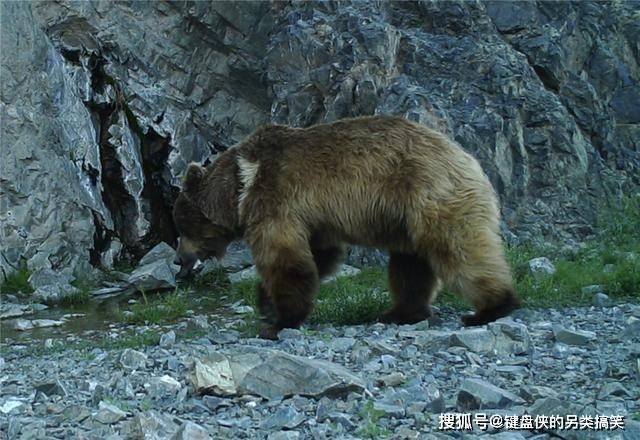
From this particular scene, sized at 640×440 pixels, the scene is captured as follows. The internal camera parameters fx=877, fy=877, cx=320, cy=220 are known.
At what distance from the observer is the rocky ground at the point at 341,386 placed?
3797 millimetres

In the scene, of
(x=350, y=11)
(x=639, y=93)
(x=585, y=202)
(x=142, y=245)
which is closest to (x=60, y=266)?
(x=142, y=245)

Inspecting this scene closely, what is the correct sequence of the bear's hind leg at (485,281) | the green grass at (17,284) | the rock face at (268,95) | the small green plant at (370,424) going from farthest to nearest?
1. the rock face at (268,95)
2. the green grass at (17,284)
3. the bear's hind leg at (485,281)
4. the small green plant at (370,424)

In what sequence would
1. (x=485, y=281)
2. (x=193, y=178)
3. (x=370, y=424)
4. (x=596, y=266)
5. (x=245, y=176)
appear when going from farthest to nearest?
(x=596, y=266) < (x=193, y=178) < (x=245, y=176) < (x=485, y=281) < (x=370, y=424)

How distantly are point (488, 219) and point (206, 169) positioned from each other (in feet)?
8.32

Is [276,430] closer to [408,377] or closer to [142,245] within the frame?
[408,377]

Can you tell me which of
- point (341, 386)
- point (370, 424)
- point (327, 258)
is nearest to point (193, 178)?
point (327, 258)

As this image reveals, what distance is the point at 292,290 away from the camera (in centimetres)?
655

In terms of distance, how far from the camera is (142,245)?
11703mm

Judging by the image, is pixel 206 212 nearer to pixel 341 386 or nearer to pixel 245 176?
pixel 245 176

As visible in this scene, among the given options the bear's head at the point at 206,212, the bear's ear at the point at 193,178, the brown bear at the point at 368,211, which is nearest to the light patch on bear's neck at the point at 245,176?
the brown bear at the point at 368,211

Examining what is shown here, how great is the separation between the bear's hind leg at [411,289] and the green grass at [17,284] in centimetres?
488

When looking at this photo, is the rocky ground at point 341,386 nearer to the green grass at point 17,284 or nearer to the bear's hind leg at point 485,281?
the bear's hind leg at point 485,281

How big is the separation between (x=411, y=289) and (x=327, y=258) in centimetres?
79

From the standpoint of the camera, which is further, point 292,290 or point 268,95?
point 268,95
